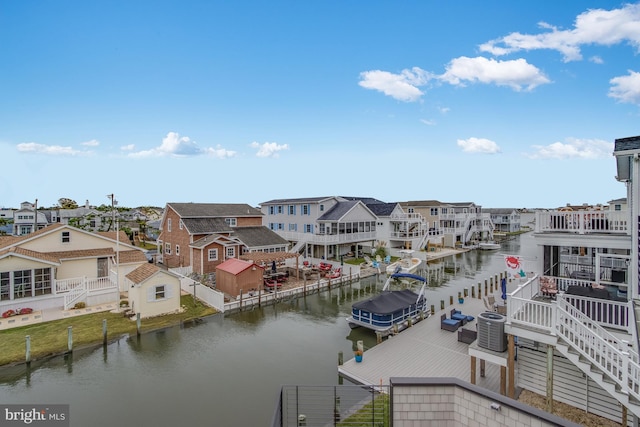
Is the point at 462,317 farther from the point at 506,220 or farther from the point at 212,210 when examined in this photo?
the point at 506,220

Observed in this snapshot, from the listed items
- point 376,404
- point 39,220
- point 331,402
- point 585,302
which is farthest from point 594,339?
point 39,220

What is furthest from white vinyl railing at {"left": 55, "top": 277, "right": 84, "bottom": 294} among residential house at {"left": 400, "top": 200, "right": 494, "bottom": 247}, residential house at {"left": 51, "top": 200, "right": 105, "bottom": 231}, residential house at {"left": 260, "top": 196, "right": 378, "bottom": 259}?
residential house at {"left": 400, "top": 200, "right": 494, "bottom": 247}

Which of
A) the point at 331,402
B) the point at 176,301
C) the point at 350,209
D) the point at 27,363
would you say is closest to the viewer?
the point at 331,402

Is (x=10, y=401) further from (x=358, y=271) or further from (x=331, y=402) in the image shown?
(x=358, y=271)

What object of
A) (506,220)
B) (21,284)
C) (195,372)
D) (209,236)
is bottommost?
(195,372)

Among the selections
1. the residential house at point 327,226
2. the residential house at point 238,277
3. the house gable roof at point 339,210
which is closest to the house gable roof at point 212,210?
the residential house at point 327,226

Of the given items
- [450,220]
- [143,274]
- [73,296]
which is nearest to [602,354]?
[143,274]
